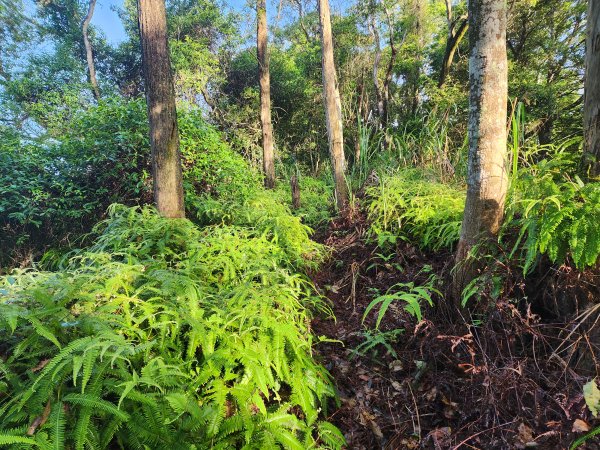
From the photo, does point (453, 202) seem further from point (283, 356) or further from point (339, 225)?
point (283, 356)

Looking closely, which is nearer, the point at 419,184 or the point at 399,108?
the point at 419,184

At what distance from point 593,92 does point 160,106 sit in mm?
3609

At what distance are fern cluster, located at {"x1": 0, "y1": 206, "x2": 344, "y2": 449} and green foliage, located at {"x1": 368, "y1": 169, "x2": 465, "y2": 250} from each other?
1.48 m

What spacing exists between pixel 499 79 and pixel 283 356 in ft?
6.54

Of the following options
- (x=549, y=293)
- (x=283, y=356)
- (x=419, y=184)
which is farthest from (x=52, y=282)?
(x=419, y=184)

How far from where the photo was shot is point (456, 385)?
5.72 feet

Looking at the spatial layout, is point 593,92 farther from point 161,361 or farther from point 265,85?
point 265,85

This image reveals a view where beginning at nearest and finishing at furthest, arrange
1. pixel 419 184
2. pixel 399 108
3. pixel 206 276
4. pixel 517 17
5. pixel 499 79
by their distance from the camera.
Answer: pixel 499 79 < pixel 206 276 < pixel 419 184 < pixel 517 17 < pixel 399 108

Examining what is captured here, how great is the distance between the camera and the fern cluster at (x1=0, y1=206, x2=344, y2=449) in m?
1.18

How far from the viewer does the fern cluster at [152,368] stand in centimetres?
118

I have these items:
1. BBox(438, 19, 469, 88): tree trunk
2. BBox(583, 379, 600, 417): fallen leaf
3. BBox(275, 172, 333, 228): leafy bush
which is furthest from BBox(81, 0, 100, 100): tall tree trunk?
BBox(583, 379, 600, 417): fallen leaf

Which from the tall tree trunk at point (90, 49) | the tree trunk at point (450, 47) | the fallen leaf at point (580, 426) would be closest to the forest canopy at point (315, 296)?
the fallen leaf at point (580, 426)

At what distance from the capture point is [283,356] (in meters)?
1.67

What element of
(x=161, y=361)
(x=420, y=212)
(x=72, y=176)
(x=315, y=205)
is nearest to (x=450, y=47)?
(x=315, y=205)
